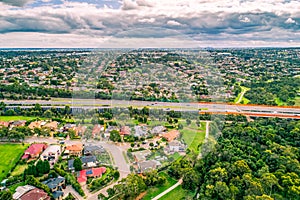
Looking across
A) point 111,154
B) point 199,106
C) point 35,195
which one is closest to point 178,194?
point 111,154

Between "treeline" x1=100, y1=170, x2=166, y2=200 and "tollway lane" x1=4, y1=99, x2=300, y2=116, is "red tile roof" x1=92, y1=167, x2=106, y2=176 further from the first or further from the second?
"tollway lane" x1=4, y1=99, x2=300, y2=116

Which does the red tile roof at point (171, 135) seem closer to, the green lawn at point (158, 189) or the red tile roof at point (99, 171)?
the green lawn at point (158, 189)

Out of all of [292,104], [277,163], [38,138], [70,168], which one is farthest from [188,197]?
[292,104]

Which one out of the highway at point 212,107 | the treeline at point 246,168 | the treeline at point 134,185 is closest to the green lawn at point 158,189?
the treeline at point 134,185

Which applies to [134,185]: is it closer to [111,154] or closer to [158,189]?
[158,189]

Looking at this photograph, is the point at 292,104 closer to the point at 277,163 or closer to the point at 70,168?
the point at 277,163

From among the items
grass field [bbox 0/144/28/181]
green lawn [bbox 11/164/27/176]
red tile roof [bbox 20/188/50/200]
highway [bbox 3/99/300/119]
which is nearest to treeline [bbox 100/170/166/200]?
red tile roof [bbox 20/188/50/200]
